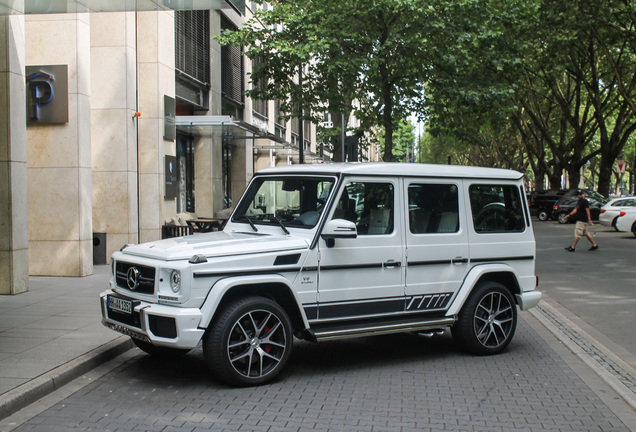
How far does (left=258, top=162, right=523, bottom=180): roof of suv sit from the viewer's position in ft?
21.5

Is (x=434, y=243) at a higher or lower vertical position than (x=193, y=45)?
lower

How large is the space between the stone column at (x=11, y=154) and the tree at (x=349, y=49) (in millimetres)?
7688

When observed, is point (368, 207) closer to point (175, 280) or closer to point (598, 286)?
point (175, 280)

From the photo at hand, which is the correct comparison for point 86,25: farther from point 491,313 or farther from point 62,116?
point 491,313

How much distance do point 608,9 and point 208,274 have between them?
20.9m

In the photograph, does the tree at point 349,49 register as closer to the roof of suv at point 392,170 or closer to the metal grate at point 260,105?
the roof of suv at point 392,170

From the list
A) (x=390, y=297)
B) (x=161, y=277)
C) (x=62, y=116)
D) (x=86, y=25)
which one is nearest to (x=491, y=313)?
(x=390, y=297)

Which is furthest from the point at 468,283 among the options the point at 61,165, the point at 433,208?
the point at 61,165

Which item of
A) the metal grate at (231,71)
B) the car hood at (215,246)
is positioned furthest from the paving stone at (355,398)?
the metal grate at (231,71)

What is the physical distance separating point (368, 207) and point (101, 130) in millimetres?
10591

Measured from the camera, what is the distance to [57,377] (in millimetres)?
5852

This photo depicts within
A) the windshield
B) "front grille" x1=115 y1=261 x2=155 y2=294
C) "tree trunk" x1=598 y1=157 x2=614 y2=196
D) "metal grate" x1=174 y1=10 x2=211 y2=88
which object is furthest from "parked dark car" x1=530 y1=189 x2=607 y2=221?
"front grille" x1=115 y1=261 x2=155 y2=294

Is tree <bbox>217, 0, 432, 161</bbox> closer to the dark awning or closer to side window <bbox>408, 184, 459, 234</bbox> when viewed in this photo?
the dark awning

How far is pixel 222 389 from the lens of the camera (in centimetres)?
582
